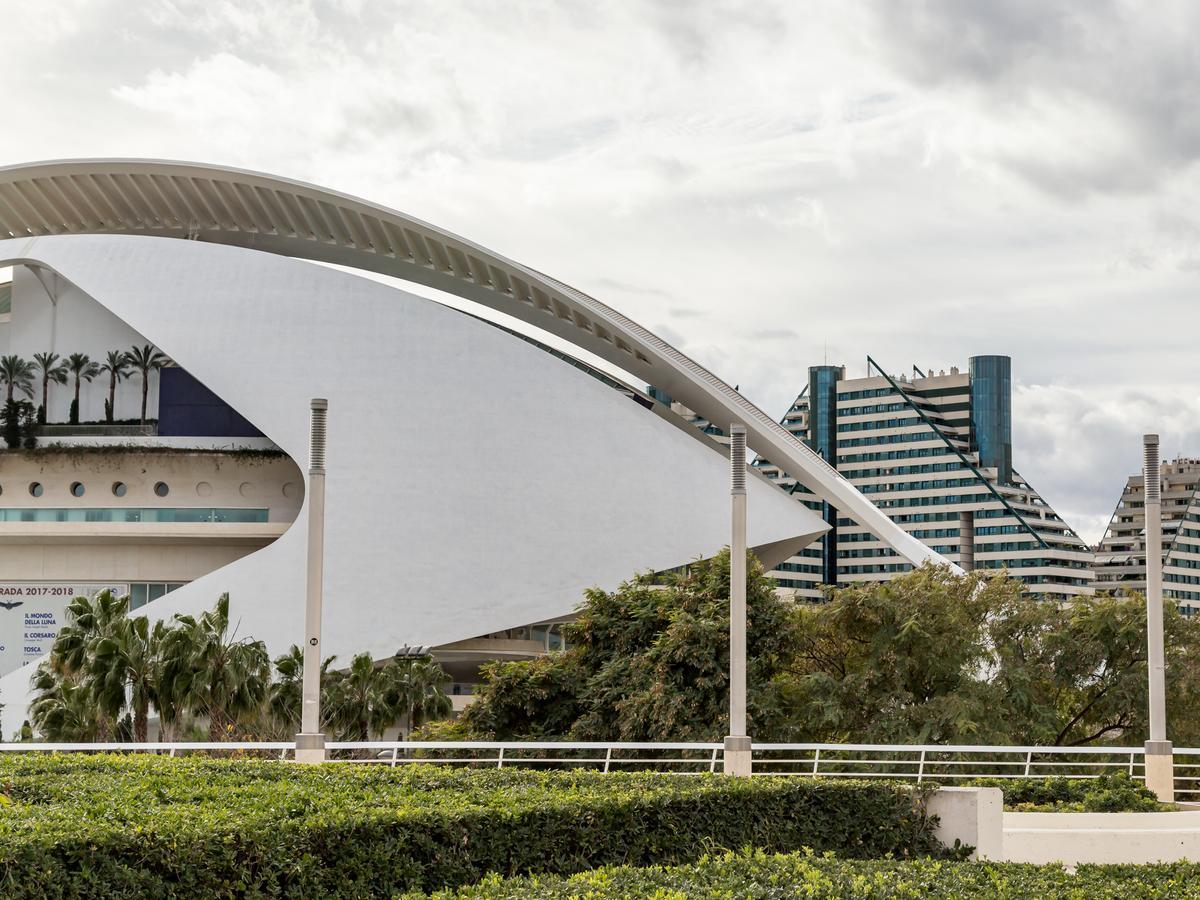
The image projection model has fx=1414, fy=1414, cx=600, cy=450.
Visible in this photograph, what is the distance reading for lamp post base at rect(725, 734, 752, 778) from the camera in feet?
60.3

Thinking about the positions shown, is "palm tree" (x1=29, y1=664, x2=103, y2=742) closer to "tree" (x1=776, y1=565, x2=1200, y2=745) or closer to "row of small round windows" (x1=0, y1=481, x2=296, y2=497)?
"row of small round windows" (x1=0, y1=481, x2=296, y2=497)

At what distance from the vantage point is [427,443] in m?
41.4

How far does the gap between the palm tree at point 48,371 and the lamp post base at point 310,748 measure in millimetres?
27190

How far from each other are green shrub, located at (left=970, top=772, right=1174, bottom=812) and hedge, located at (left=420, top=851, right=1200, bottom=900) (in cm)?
840

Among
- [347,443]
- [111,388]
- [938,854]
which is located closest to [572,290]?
[347,443]

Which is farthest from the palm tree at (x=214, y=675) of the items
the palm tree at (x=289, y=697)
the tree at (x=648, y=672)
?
the tree at (x=648, y=672)

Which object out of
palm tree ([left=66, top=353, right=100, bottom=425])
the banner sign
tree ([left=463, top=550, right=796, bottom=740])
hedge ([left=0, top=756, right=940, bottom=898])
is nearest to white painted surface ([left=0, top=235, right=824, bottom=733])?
palm tree ([left=66, top=353, right=100, bottom=425])

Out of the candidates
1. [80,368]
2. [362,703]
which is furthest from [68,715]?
[80,368]

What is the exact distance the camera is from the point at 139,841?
825cm

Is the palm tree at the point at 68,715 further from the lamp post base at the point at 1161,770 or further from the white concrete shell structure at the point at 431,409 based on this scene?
the lamp post base at the point at 1161,770

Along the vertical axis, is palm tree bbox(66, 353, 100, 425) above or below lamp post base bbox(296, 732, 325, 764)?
above

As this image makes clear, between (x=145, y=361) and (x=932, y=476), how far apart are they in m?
125

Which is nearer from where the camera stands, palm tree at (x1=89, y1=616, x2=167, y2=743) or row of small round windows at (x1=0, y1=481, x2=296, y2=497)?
palm tree at (x1=89, y1=616, x2=167, y2=743)

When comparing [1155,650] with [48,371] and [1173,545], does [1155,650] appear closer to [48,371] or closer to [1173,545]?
[48,371]
